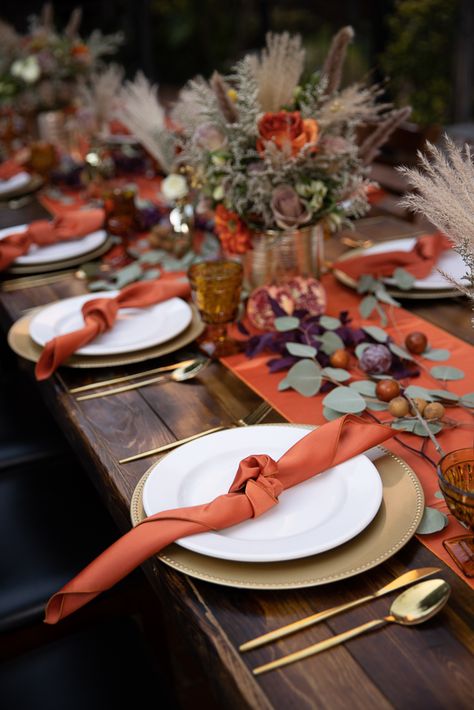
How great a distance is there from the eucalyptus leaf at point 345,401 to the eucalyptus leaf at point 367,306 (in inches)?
13.8

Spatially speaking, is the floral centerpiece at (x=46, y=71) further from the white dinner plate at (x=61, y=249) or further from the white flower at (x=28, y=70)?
the white dinner plate at (x=61, y=249)

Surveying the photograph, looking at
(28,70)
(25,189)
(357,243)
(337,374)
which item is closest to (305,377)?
(337,374)

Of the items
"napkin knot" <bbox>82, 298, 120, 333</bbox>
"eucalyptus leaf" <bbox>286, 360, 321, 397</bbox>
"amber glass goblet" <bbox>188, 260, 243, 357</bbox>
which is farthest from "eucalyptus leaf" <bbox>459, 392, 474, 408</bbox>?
"napkin knot" <bbox>82, 298, 120, 333</bbox>

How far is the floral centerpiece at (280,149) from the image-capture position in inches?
57.9

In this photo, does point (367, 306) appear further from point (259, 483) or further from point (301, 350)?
point (259, 483)

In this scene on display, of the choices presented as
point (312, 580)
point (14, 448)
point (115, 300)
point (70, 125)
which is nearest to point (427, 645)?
point (312, 580)

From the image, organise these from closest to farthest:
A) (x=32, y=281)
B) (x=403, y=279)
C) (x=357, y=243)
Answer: (x=403, y=279) → (x=32, y=281) → (x=357, y=243)

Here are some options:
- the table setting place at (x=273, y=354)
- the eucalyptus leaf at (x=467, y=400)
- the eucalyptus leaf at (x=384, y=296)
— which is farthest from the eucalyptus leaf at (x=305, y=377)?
the eucalyptus leaf at (x=384, y=296)

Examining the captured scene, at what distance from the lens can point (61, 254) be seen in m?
2.01

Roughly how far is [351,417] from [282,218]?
0.56m

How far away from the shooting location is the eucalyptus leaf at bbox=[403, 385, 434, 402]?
1.21 metres

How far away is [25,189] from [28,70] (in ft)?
2.04

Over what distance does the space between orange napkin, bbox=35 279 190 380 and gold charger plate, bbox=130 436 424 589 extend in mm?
508

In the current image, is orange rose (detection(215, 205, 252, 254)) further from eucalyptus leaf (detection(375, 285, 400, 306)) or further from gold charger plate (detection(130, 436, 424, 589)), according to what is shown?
gold charger plate (detection(130, 436, 424, 589))
